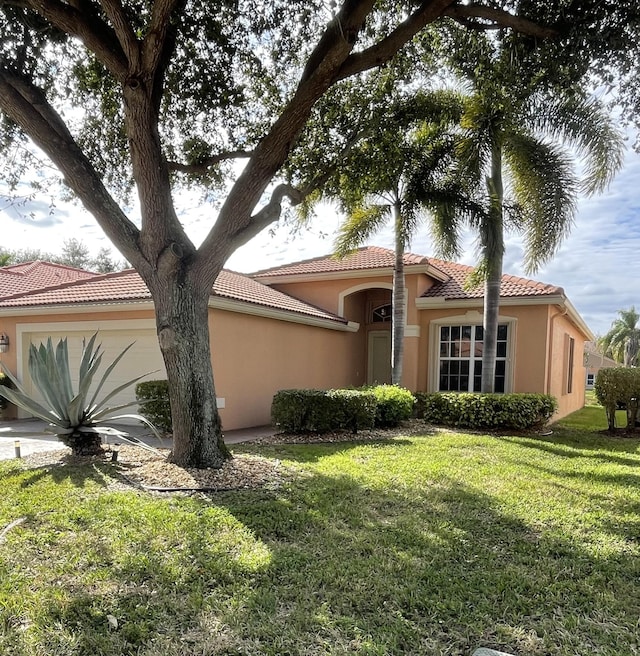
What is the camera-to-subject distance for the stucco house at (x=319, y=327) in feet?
39.4

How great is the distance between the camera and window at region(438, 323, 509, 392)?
15297mm

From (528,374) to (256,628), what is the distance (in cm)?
1341

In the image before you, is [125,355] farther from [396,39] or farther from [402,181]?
[396,39]

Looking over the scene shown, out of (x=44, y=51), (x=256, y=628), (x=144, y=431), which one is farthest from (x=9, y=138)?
(x=256, y=628)

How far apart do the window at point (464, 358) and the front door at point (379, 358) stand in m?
2.81

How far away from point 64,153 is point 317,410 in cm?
692

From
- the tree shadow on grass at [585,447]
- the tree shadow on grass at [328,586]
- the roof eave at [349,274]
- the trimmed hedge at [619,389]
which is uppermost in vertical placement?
the roof eave at [349,274]

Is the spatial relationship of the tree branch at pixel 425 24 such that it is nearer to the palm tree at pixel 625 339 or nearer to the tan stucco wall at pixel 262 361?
the tan stucco wall at pixel 262 361

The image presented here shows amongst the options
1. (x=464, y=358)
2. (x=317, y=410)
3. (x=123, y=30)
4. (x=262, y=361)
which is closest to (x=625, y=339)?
(x=464, y=358)

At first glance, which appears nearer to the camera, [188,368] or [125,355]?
[188,368]

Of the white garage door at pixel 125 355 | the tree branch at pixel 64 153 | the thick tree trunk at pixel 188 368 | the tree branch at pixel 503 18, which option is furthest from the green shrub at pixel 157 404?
the tree branch at pixel 503 18

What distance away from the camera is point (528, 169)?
12.1m

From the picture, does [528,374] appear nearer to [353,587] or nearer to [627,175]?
[627,175]

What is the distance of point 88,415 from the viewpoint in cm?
769
